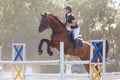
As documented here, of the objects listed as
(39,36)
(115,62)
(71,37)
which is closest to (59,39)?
(71,37)

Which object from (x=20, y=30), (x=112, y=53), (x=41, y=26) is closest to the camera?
(x=41, y=26)

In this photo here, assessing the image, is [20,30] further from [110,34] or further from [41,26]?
[41,26]

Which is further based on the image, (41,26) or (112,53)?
(112,53)

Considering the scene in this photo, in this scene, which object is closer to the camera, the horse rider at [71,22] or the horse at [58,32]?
the horse rider at [71,22]

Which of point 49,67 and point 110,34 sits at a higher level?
point 110,34

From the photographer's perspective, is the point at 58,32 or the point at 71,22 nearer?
the point at 71,22

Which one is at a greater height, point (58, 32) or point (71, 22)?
point (71, 22)

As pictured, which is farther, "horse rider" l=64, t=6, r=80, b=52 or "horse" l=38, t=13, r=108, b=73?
"horse" l=38, t=13, r=108, b=73

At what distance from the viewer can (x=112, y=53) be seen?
32469 millimetres

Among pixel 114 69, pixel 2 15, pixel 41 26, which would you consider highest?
pixel 2 15

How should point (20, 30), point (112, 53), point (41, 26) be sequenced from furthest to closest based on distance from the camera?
point (112, 53)
point (20, 30)
point (41, 26)

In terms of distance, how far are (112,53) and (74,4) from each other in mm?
5568

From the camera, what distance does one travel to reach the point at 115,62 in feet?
105

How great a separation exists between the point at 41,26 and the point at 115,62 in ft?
77.2
